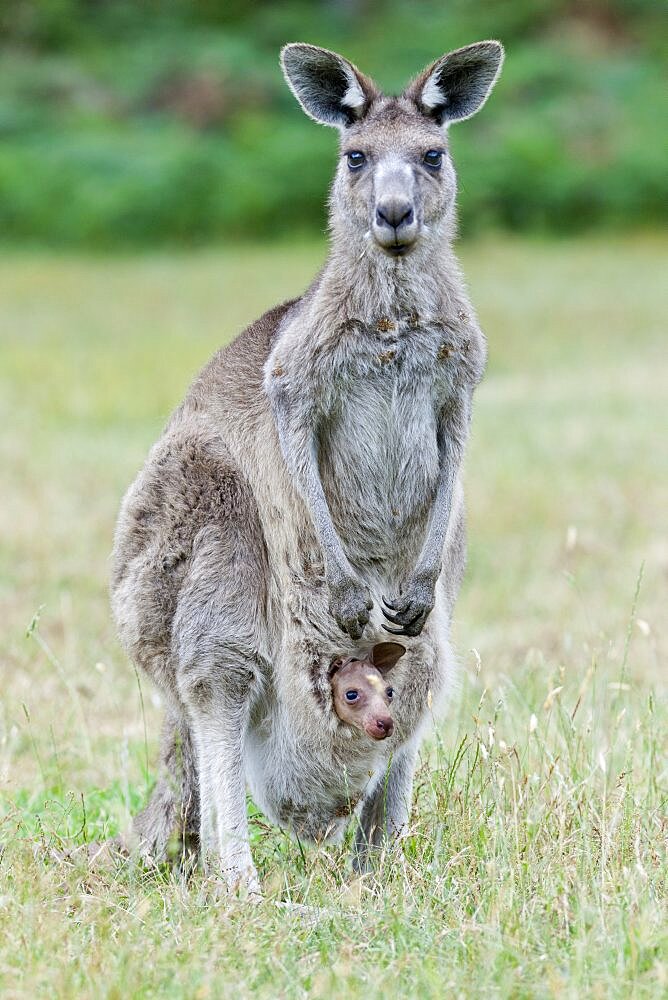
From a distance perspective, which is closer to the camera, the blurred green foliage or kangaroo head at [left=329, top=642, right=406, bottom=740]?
kangaroo head at [left=329, top=642, right=406, bottom=740]

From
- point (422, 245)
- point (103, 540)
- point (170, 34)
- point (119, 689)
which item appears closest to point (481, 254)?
point (170, 34)

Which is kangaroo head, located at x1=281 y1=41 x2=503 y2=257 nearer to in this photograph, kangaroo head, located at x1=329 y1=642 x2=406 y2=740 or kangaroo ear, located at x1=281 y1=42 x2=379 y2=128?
kangaroo ear, located at x1=281 y1=42 x2=379 y2=128

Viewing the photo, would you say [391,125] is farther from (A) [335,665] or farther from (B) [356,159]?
(A) [335,665]

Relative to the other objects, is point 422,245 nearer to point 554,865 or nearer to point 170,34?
point 554,865

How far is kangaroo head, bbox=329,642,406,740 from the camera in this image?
2.88m

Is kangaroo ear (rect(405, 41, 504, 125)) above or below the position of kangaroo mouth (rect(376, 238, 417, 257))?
above

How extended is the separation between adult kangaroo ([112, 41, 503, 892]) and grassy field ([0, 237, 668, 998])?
0.17 meters

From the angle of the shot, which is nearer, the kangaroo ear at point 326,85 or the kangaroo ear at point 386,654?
the kangaroo ear at point 386,654

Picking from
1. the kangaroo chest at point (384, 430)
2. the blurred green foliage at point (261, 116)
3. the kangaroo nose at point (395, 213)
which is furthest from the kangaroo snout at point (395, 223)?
the blurred green foliage at point (261, 116)

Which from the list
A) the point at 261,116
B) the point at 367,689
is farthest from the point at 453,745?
the point at 261,116

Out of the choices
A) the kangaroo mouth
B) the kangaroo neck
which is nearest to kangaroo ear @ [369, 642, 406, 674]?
the kangaroo neck

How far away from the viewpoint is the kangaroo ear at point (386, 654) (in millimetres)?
3045

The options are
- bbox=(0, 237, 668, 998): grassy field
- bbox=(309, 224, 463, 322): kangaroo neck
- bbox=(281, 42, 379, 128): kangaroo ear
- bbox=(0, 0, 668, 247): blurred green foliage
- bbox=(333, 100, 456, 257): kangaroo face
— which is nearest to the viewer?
bbox=(0, 237, 668, 998): grassy field

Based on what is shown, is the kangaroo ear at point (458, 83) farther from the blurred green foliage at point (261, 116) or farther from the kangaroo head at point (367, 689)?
the blurred green foliage at point (261, 116)
